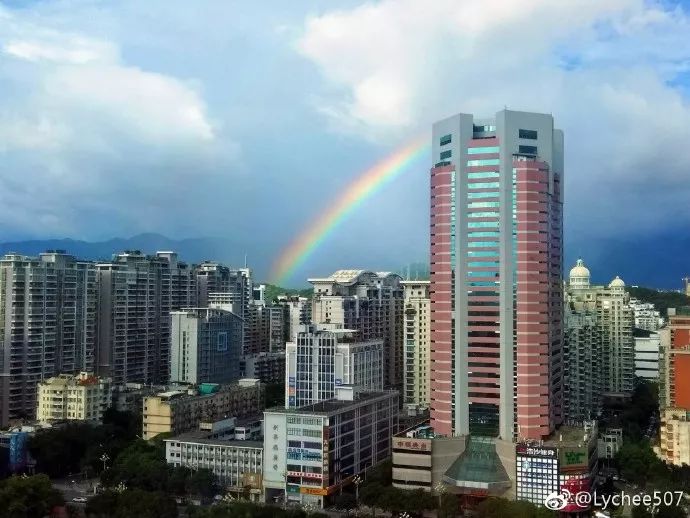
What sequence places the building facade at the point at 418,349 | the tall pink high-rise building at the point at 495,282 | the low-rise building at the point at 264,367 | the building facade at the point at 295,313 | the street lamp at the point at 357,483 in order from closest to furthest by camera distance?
the street lamp at the point at 357,483 < the tall pink high-rise building at the point at 495,282 < the building facade at the point at 418,349 < the low-rise building at the point at 264,367 < the building facade at the point at 295,313

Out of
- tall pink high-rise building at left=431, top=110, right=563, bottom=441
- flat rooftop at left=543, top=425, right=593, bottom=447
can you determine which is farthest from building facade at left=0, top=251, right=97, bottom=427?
flat rooftop at left=543, top=425, right=593, bottom=447

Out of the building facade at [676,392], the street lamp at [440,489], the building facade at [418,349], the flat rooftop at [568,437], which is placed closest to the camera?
the street lamp at [440,489]

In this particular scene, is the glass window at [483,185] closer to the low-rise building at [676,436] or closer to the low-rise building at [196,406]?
the low-rise building at [676,436]

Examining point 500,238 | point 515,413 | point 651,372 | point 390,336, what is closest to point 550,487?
point 515,413

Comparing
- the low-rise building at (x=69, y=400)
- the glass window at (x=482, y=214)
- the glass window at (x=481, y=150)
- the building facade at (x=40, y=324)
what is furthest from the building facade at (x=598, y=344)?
the building facade at (x=40, y=324)

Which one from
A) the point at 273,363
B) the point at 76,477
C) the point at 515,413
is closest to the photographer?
the point at 515,413

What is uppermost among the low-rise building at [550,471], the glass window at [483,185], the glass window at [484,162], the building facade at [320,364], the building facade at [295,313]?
the glass window at [484,162]

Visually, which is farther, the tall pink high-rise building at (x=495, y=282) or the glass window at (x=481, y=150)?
the glass window at (x=481, y=150)

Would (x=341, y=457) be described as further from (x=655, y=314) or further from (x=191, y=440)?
(x=655, y=314)
